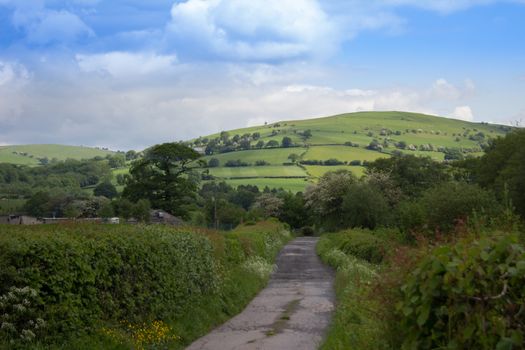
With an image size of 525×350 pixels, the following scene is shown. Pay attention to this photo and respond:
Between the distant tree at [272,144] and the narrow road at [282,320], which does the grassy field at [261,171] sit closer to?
the distant tree at [272,144]

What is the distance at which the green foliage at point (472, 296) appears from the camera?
14.6 ft

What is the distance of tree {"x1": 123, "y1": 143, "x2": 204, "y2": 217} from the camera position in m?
80.8

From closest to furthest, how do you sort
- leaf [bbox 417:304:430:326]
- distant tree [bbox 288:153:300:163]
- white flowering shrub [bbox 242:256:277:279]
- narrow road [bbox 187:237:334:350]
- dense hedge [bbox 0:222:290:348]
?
leaf [bbox 417:304:430:326]
dense hedge [bbox 0:222:290:348]
narrow road [bbox 187:237:334:350]
white flowering shrub [bbox 242:256:277:279]
distant tree [bbox 288:153:300:163]

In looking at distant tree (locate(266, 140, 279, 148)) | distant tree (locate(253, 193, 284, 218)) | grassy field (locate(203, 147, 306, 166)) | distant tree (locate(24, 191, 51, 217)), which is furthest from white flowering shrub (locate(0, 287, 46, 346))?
distant tree (locate(266, 140, 279, 148))

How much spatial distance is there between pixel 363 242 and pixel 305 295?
555 inches

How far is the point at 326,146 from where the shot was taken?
153500 millimetres

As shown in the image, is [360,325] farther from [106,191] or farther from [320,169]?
[320,169]

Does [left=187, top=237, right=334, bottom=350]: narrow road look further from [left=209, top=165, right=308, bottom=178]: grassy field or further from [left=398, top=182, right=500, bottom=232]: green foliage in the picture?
[left=209, top=165, right=308, bottom=178]: grassy field

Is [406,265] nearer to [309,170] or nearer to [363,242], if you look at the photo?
[363,242]

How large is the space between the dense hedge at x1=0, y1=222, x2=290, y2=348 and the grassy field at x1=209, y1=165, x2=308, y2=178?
115094 millimetres

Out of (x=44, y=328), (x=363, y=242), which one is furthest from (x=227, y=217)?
(x=44, y=328)

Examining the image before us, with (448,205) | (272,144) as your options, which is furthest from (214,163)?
(448,205)

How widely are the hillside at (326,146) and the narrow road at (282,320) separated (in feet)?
290

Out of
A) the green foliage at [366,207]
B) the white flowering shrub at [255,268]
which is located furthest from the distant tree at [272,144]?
the white flowering shrub at [255,268]
